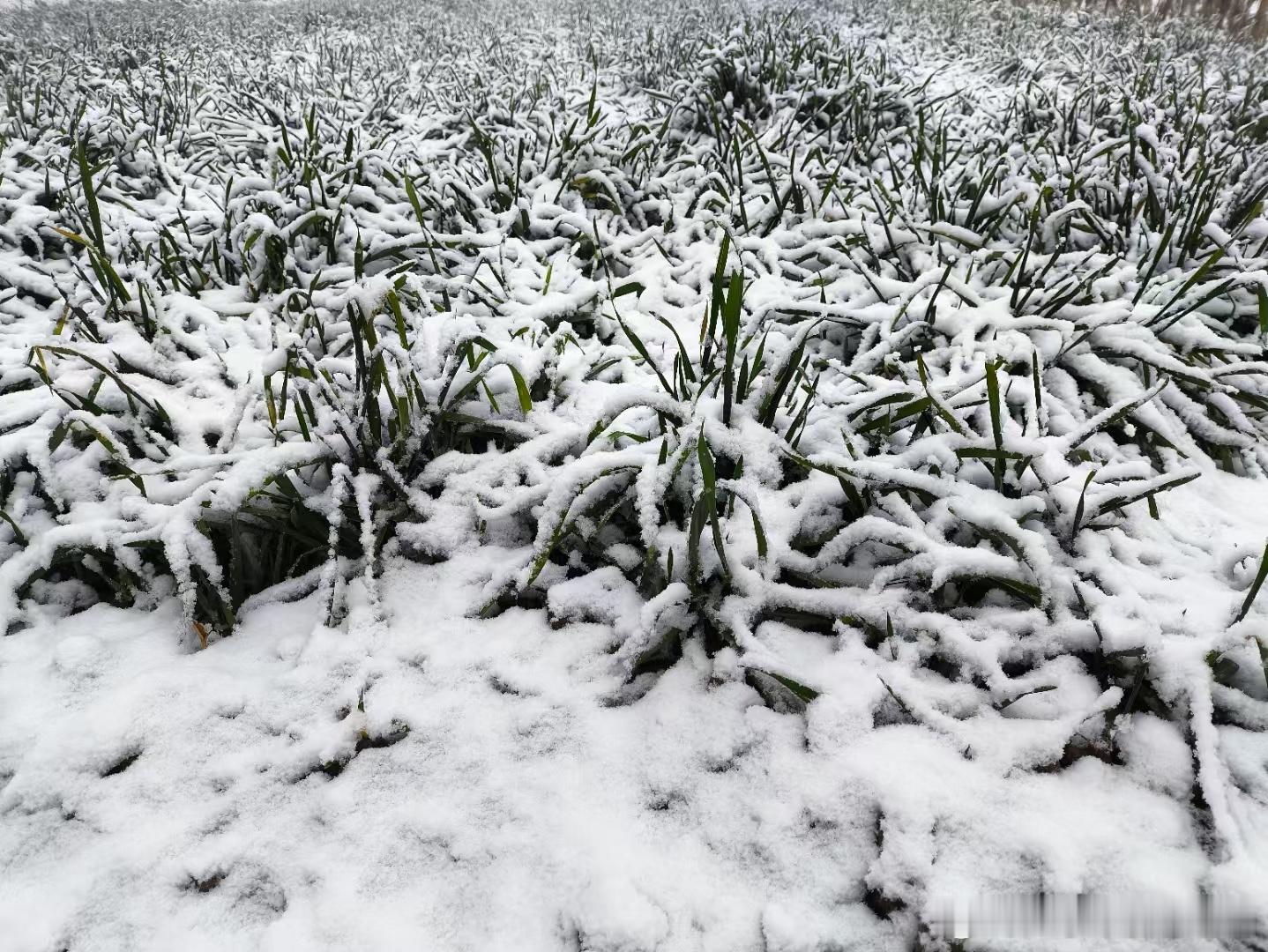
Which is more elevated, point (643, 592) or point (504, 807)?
point (643, 592)

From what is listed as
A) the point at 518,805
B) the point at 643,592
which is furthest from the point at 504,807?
the point at 643,592

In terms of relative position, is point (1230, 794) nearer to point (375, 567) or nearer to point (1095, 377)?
point (1095, 377)

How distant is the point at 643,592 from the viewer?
1237mm

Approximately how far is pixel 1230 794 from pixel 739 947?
0.64 m

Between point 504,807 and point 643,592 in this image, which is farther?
point 643,592

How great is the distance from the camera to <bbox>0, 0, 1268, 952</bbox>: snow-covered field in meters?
0.86

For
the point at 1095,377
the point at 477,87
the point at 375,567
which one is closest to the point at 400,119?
the point at 477,87

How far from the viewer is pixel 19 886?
0.88 m

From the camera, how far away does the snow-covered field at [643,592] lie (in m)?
0.86

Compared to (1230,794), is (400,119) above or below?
above

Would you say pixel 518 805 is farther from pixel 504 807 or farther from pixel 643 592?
pixel 643 592

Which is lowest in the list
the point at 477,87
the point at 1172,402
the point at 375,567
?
the point at 375,567

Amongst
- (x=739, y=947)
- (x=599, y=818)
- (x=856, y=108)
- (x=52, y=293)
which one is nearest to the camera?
(x=739, y=947)

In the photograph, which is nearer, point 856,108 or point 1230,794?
point 1230,794
